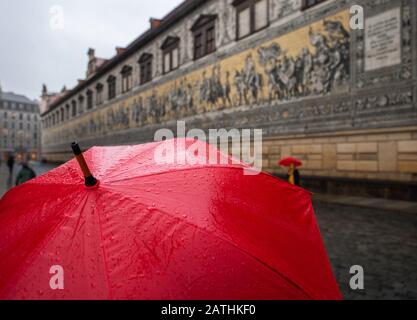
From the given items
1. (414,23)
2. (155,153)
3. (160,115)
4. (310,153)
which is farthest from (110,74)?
(155,153)

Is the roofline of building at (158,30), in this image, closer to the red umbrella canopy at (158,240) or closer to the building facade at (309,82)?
the building facade at (309,82)

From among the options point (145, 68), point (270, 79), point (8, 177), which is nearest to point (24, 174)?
point (270, 79)

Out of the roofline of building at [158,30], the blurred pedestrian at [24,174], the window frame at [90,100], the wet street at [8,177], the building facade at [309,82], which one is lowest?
the wet street at [8,177]

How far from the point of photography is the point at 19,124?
82.4 m

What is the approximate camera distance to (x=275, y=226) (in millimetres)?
Result: 1380

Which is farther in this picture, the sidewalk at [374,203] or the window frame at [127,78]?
the window frame at [127,78]

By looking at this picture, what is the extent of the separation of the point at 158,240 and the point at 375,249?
4.35 meters

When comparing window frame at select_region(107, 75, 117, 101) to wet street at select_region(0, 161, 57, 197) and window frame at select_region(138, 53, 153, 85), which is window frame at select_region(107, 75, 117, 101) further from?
wet street at select_region(0, 161, 57, 197)

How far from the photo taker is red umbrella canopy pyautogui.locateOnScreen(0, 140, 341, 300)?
1015 millimetres

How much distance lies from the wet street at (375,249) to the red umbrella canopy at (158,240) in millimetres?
2291

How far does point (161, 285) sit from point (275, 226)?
59cm

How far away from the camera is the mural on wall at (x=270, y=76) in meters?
10.4

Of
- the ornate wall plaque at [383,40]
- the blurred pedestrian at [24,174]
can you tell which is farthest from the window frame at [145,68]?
the blurred pedestrian at [24,174]
